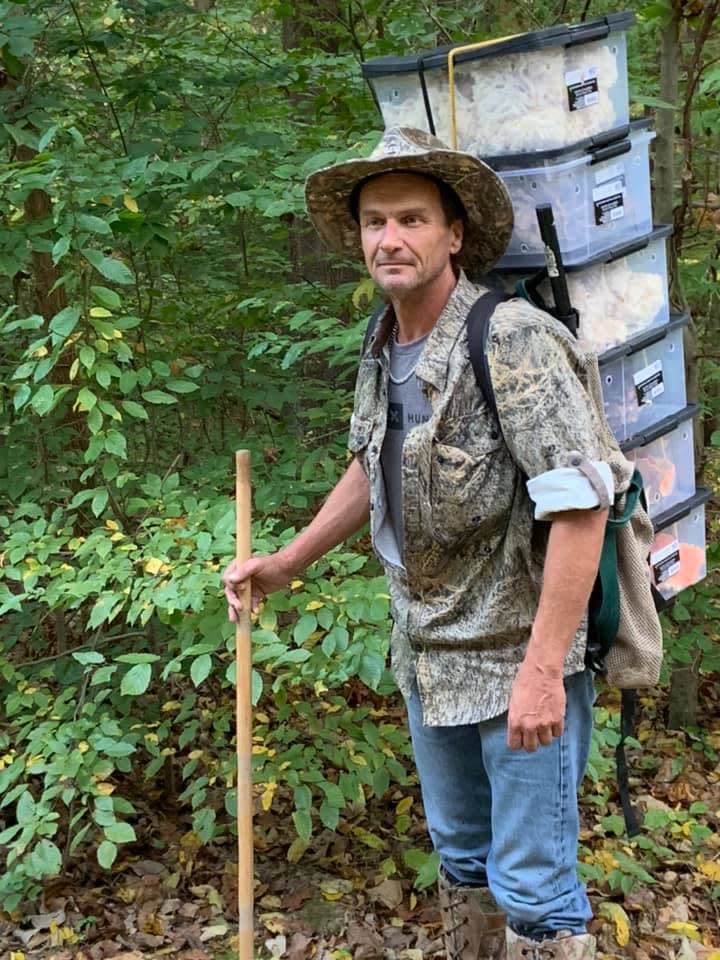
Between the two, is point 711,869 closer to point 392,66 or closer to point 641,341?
point 641,341

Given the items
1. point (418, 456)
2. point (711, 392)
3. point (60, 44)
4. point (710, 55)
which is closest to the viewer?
point (418, 456)

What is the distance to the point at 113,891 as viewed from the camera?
3865 mm

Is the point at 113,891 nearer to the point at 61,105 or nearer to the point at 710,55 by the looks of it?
the point at 61,105

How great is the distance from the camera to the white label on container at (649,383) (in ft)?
8.11

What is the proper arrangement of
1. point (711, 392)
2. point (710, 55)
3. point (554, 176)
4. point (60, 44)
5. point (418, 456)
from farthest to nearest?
point (711, 392)
point (710, 55)
point (60, 44)
point (554, 176)
point (418, 456)

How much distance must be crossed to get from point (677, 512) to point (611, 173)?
33.9 inches

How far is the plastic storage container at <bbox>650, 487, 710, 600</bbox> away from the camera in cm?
257

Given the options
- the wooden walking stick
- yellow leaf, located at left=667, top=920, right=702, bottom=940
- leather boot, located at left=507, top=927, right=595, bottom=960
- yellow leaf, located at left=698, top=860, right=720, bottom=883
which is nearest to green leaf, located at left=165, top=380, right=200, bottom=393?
the wooden walking stick

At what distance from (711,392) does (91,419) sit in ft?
12.6

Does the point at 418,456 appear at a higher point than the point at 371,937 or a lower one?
higher

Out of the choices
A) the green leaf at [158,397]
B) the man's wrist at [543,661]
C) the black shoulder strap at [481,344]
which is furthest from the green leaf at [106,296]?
the man's wrist at [543,661]

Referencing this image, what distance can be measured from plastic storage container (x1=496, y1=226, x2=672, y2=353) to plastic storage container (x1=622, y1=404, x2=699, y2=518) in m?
0.25

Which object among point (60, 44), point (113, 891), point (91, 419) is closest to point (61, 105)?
point (60, 44)

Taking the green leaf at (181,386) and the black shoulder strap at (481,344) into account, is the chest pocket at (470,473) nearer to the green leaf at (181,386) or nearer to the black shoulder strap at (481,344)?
the black shoulder strap at (481,344)
